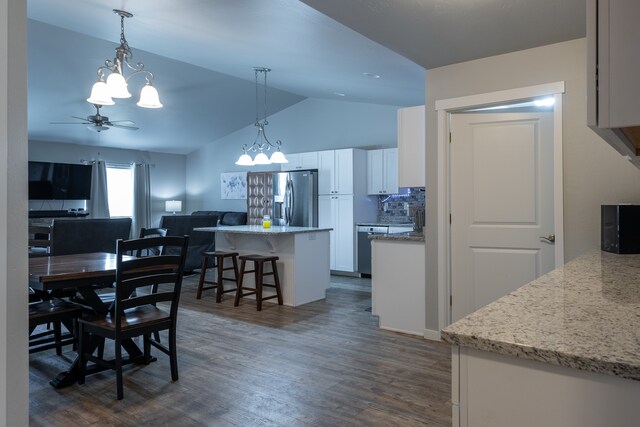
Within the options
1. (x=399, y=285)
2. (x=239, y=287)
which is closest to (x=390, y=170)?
(x=239, y=287)

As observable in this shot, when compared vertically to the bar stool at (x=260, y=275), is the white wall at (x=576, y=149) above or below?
above

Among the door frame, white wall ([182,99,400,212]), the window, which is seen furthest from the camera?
the window

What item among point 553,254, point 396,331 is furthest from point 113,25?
point 553,254

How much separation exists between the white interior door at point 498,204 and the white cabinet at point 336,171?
11.6 ft

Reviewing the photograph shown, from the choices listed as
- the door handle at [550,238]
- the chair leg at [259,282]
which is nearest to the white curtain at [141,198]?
the chair leg at [259,282]

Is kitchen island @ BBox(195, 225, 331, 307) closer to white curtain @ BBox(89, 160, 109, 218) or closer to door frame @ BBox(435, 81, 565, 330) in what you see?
door frame @ BBox(435, 81, 565, 330)

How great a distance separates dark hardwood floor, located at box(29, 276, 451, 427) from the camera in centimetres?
235

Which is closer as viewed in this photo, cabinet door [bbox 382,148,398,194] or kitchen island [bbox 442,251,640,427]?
kitchen island [bbox 442,251,640,427]

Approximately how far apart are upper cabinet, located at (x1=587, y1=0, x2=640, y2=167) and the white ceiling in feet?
5.75

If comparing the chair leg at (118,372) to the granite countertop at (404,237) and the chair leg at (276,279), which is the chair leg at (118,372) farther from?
the chair leg at (276,279)

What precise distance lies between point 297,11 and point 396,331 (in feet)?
9.04

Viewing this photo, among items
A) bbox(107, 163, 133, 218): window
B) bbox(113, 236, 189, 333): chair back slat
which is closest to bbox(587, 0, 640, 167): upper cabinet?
bbox(113, 236, 189, 333): chair back slat

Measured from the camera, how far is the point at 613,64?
2.36 feet

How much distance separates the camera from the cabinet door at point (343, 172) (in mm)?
7011
